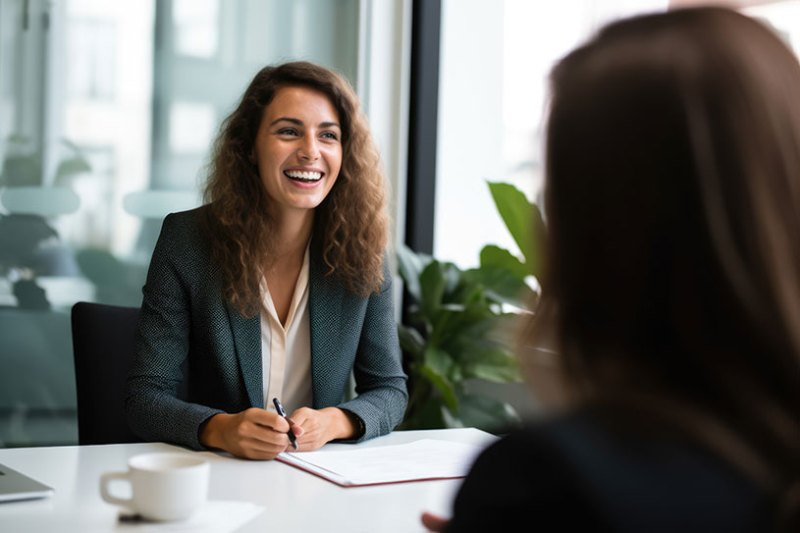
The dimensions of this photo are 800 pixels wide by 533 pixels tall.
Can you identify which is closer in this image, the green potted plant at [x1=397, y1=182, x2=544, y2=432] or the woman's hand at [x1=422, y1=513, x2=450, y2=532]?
the woman's hand at [x1=422, y1=513, x2=450, y2=532]

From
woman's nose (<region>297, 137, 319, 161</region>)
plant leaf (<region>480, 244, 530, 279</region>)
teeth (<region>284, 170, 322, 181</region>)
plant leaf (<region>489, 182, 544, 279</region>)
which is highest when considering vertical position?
woman's nose (<region>297, 137, 319, 161</region>)

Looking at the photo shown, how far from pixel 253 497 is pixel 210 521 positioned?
5.6 inches

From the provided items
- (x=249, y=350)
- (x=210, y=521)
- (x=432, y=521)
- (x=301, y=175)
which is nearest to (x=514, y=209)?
(x=301, y=175)

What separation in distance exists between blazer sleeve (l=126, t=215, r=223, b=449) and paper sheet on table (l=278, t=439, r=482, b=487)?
0.81 ft

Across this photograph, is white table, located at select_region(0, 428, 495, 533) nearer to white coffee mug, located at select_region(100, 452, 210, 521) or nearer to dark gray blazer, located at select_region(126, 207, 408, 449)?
white coffee mug, located at select_region(100, 452, 210, 521)

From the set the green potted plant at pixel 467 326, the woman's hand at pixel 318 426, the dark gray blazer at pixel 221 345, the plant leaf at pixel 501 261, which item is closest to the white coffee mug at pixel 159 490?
the woman's hand at pixel 318 426

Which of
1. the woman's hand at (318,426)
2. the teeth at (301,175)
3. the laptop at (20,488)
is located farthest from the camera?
the teeth at (301,175)

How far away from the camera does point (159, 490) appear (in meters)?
1.28

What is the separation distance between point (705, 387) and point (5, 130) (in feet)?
10.2

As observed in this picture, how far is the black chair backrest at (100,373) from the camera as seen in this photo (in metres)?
2.14

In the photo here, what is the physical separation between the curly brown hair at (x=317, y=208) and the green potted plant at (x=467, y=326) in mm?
1010

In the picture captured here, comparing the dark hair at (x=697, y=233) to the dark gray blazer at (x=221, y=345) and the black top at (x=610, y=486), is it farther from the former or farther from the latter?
the dark gray blazer at (x=221, y=345)

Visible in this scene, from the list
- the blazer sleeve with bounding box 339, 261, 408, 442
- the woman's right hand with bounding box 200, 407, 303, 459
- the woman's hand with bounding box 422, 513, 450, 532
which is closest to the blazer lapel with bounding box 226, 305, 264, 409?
the blazer sleeve with bounding box 339, 261, 408, 442

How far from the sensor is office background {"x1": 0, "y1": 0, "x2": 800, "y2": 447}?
3.33 metres
